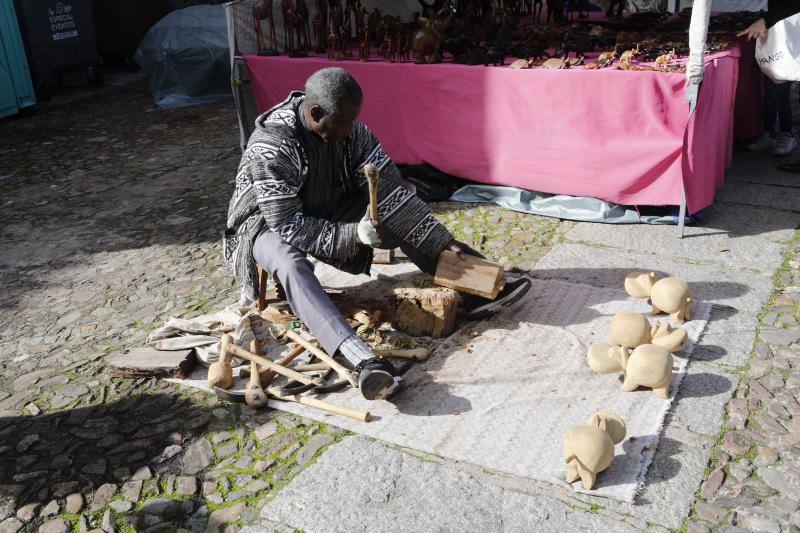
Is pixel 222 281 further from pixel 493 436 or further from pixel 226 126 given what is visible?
pixel 226 126

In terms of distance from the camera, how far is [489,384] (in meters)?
3.21

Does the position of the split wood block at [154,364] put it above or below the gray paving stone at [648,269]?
above

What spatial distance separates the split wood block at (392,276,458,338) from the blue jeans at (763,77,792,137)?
3.58m

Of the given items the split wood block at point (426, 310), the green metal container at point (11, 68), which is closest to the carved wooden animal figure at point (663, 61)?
the split wood block at point (426, 310)

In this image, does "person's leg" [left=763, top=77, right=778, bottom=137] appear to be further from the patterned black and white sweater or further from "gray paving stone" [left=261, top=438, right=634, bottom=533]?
"gray paving stone" [left=261, top=438, right=634, bottom=533]

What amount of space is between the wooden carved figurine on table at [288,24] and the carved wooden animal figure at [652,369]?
4253 mm

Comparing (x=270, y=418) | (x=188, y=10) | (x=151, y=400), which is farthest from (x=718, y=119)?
(x=188, y=10)

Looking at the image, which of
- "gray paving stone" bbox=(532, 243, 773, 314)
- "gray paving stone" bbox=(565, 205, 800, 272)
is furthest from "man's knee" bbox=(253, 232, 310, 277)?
"gray paving stone" bbox=(565, 205, 800, 272)

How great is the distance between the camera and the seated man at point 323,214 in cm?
320

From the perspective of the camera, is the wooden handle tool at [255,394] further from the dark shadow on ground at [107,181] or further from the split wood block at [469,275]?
the dark shadow on ground at [107,181]

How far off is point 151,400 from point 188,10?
7514 mm

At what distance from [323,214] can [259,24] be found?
119 inches

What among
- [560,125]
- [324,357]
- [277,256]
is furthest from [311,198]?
[560,125]

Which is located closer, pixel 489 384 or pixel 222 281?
pixel 489 384
